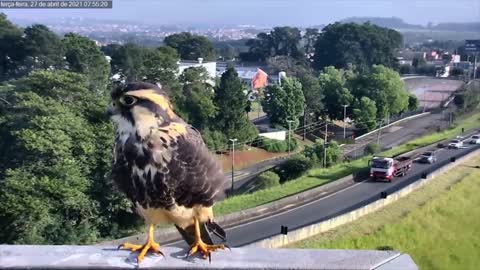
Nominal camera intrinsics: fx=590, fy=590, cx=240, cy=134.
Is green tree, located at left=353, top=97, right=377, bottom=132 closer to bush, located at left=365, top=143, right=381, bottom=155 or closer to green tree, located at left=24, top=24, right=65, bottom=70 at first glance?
bush, located at left=365, top=143, right=381, bottom=155

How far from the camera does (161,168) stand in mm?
1985

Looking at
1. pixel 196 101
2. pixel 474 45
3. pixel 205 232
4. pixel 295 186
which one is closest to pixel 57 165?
pixel 295 186

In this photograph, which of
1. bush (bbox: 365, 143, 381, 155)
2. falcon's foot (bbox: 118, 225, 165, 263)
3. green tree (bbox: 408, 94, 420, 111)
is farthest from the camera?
green tree (bbox: 408, 94, 420, 111)

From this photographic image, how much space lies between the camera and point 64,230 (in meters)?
9.10

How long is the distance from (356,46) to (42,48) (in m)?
25.0

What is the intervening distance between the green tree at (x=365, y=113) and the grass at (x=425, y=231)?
11005mm

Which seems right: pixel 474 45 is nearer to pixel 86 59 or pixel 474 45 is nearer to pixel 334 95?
pixel 334 95

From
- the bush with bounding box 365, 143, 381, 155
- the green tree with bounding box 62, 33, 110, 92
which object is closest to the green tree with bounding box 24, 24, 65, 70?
the green tree with bounding box 62, 33, 110, 92

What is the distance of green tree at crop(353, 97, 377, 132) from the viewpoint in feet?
73.9

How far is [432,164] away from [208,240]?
14021 mm

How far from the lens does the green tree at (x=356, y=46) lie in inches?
1505

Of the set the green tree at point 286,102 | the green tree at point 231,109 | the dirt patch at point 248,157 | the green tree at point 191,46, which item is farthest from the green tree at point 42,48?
the green tree at point 191,46

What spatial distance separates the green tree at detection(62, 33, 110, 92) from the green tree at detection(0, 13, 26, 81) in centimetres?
177

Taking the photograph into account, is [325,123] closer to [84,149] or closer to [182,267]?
[84,149]
